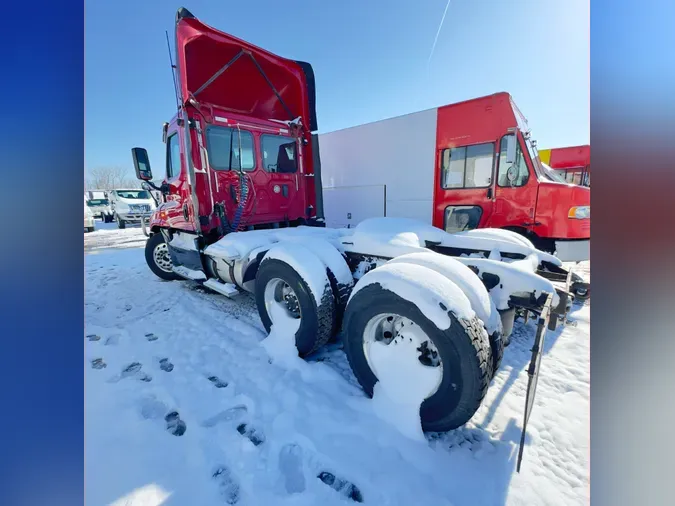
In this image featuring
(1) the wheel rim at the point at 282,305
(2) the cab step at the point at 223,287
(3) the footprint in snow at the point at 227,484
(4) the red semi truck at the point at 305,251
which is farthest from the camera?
(2) the cab step at the point at 223,287

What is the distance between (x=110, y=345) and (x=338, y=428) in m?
2.81

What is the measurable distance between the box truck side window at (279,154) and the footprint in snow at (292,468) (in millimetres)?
4092

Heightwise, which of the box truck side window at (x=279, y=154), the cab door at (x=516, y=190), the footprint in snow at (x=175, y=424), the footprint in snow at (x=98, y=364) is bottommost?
the footprint in snow at (x=175, y=424)

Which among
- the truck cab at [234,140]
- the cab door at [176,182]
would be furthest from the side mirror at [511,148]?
the cab door at [176,182]

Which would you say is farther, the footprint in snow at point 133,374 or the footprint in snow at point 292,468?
the footprint in snow at point 133,374

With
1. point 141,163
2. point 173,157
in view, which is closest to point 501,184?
point 173,157

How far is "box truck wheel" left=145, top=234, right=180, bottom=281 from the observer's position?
5.97 m

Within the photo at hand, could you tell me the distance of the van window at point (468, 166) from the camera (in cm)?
571

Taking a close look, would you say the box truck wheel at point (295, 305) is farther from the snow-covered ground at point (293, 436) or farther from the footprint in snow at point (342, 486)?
the footprint in snow at point (342, 486)

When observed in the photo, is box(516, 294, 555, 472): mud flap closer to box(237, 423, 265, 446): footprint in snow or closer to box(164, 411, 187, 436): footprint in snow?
box(237, 423, 265, 446): footprint in snow

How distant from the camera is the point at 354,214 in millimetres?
8484

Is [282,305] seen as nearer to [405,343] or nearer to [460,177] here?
[405,343]
